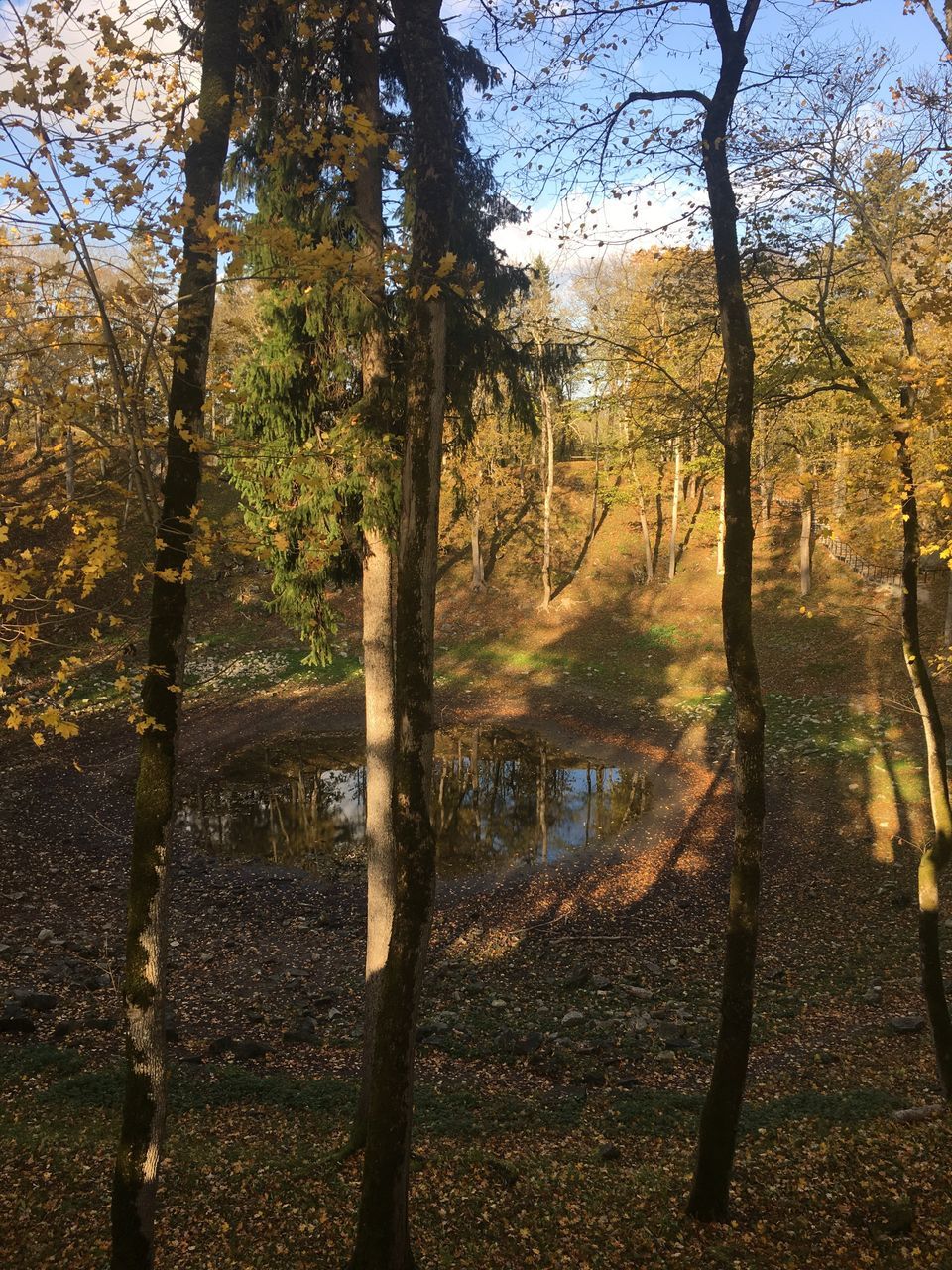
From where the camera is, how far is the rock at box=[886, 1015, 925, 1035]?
931 cm

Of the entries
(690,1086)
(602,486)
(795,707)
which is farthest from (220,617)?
(690,1086)

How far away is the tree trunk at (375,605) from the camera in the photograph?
703 cm

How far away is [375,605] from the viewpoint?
742 centimetres

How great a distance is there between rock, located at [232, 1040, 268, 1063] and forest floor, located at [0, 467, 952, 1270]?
0.14 feet

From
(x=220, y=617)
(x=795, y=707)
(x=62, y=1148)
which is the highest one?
(x=220, y=617)

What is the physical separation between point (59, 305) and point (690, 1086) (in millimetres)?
9396

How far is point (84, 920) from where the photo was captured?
1224 cm

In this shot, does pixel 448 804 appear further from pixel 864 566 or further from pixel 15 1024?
pixel 864 566

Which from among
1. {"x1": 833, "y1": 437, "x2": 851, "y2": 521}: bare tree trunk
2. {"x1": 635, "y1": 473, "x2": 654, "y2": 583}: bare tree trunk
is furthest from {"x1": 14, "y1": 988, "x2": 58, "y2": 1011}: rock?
{"x1": 635, "y1": 473, "x2": 654, "y2": 583}: bare tree trunk

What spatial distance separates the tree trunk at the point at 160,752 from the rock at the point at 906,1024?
8579 mm

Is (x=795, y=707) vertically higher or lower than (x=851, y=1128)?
higher

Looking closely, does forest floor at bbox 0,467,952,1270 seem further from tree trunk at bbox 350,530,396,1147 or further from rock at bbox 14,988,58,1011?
tree trunk at bbox 350,530,396,1147

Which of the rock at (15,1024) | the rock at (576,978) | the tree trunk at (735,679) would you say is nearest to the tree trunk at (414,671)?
the tree trunk at (735,679)

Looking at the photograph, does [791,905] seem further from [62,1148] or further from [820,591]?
[820,591]
